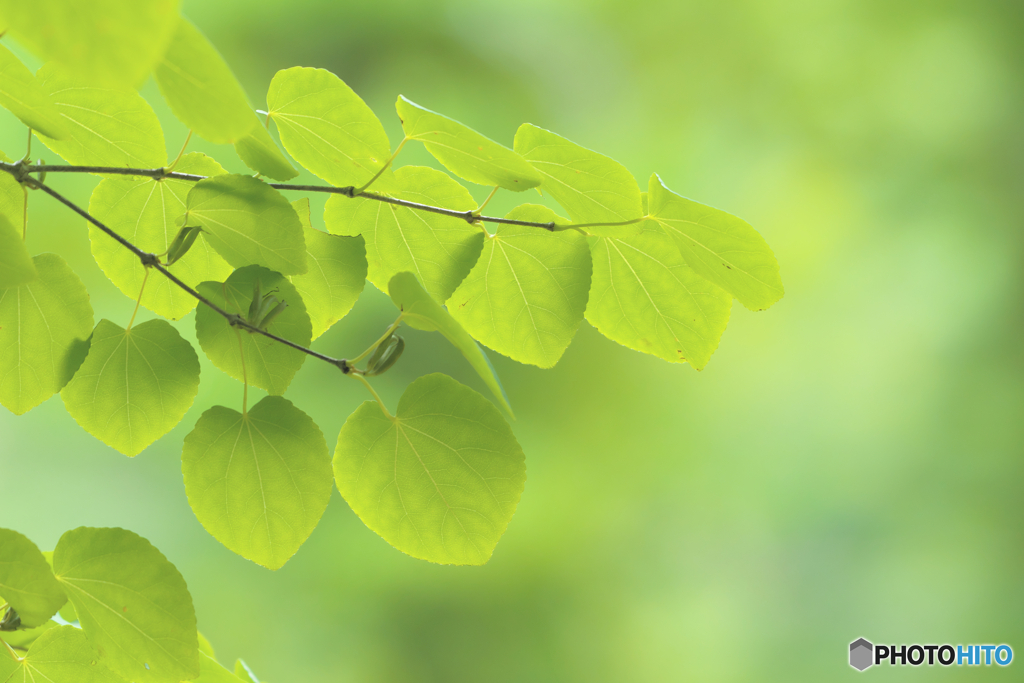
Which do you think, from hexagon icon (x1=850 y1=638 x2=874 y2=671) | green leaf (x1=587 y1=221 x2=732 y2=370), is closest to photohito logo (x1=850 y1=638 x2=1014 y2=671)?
hexagon icon (x1=850 y1=638 x2=874 y2=671)

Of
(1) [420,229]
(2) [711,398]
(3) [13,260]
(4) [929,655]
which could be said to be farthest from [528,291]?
(4) [929,655]

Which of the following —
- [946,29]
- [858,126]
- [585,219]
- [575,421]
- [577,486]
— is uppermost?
[946,29]

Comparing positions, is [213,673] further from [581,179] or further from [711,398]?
[711,398]

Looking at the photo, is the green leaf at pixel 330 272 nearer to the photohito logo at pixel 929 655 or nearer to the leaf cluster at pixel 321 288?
the leaf cluster at pixel 321 288

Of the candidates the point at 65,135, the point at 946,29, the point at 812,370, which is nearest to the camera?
the point at 65,135

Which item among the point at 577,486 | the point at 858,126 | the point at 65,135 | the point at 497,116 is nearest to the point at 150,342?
the point at 65,135

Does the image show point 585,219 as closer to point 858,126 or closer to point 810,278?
point 810,278
